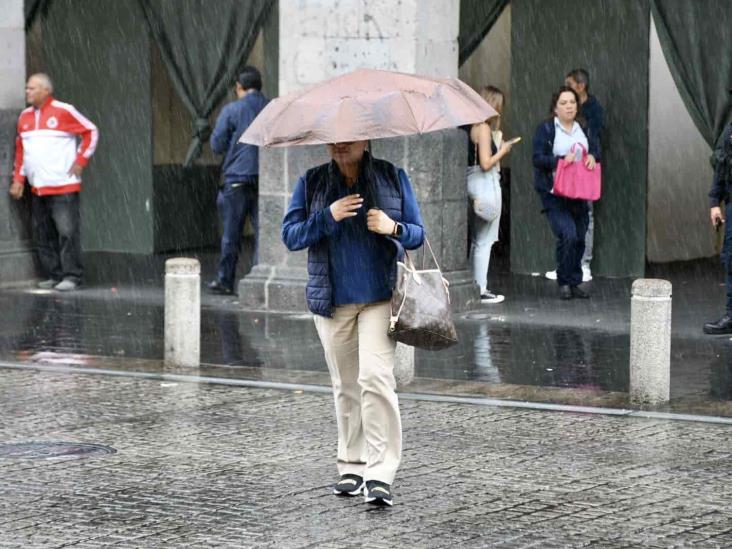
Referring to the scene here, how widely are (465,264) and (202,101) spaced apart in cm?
365

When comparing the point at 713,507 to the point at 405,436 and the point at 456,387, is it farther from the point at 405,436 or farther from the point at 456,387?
the point at 456,387

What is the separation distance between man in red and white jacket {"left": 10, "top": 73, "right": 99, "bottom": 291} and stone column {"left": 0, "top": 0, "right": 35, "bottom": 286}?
26 centimetres

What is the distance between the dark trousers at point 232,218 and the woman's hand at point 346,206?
26.2 feet

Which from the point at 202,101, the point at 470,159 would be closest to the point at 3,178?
the point at 202,101

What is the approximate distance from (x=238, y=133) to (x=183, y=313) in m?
3.93

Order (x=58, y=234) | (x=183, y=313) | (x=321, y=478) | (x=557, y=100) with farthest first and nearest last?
(x=58, y=234), (x=557, y=100), (x=183, y=313), (x=321, y=478)

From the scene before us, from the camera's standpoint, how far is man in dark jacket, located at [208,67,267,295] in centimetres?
1534

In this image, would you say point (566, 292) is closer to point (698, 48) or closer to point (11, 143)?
point (698, 48)

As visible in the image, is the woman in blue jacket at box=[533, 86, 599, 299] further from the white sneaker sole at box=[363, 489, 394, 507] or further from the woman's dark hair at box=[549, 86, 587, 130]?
the white sneaker sole at box=[363, 489, 394, 507]

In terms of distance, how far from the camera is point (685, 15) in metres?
15.2

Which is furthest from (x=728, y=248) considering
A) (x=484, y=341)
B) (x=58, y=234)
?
(x=58, y=234)

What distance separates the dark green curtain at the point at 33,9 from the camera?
18.1 metres

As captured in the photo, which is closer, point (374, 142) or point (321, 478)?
point (321, 478)

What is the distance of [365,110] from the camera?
7.37 meters
